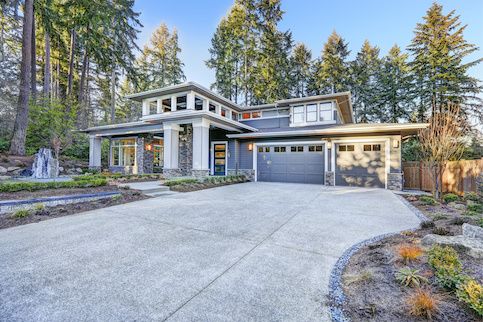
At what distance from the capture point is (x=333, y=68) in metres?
21.5

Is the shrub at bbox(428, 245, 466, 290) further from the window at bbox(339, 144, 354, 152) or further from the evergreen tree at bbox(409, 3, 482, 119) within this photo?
the evergreen tree at bbox(409, 3, 482, 119)

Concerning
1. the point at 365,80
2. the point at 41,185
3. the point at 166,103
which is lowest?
the point at 41,185

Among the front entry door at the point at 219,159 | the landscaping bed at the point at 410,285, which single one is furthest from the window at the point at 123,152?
the landscaping bed at the point at 410,285

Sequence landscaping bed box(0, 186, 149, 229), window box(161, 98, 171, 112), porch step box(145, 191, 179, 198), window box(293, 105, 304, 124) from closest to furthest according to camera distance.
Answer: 1. landscaping bed box(0, 186, 149, 229)
2. porch step box(145, 191, 179, 198)
3. window box(293, 105, 304, 124)
4. window box(161, 98, 171, 112)

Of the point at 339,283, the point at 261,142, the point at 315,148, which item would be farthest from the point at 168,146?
the point at 339,283

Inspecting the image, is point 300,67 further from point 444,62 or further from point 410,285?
point 410,285

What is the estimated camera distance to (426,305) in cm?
171

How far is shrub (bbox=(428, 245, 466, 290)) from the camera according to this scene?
78.8 inches

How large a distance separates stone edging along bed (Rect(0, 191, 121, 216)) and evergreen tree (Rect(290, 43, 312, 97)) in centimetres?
2099

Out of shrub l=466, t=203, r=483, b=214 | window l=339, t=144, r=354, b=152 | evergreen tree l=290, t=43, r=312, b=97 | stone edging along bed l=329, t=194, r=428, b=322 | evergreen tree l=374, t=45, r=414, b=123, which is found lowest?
stone edging along bed l=329, t=194, r=428, b=322

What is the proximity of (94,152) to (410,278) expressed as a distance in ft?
60.1

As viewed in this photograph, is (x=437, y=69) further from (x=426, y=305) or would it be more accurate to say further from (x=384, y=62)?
(x=426, y=305)

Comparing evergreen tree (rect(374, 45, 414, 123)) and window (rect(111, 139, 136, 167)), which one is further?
evergreen tree (rect(374, 45, 414, 123))

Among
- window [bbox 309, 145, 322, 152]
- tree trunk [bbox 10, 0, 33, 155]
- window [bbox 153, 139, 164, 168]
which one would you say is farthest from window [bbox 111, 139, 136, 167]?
window [bbox 309, 145, 322, 152]
